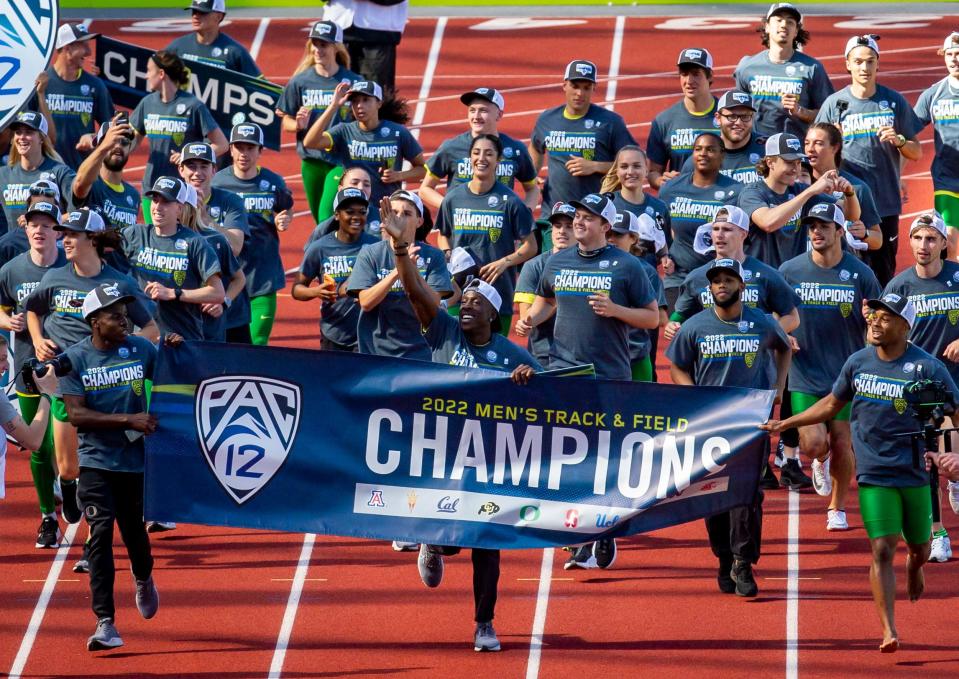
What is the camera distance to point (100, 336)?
11.0 meters

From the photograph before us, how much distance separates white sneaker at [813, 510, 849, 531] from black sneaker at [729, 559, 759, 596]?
110 cm

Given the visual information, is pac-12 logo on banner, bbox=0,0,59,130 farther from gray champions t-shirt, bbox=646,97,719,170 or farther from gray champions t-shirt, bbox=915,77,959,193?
gray champions t-shirt, bbox=915,77,959,193

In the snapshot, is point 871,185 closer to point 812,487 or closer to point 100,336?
point 812,487

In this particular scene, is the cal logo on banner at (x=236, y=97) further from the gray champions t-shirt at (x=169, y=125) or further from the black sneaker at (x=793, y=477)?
the black sneaker at (x=793, y=477)

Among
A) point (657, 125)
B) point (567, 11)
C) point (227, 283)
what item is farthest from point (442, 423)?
point (567, 11)

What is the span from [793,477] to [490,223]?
8.63ft

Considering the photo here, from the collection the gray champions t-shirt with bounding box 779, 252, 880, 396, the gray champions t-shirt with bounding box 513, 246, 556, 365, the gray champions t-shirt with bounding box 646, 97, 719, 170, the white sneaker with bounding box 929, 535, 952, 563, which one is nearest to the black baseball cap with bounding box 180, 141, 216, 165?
the gray champions t-shirt with bounding box 513, 246, 556, 365

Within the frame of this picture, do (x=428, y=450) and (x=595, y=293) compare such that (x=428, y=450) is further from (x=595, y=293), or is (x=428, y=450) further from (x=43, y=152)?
(x=43, y=152)

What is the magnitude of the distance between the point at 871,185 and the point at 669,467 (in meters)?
5.11

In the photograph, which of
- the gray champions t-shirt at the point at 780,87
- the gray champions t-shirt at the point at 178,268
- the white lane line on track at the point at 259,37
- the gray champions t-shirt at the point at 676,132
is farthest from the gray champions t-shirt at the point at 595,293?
the white lane line on track at the point at 259,37

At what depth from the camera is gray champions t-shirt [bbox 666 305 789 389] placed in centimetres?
1159

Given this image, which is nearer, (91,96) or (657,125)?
(657,125)

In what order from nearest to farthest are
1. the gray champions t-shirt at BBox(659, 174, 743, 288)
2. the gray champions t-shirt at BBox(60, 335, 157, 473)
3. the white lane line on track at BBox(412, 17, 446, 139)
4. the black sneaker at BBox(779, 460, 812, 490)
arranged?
the gray champions t-shirt at BBox(60, 335, 157, 473), the black sneaker at BBox(779, 460, 812, 490), the gray champions t-shirt at BBox(659, 174, 743, 288), the white lane line on track at BBox(412, 17, 446, 139)

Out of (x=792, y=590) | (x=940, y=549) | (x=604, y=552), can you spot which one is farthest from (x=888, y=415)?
(x=604, y=552)
